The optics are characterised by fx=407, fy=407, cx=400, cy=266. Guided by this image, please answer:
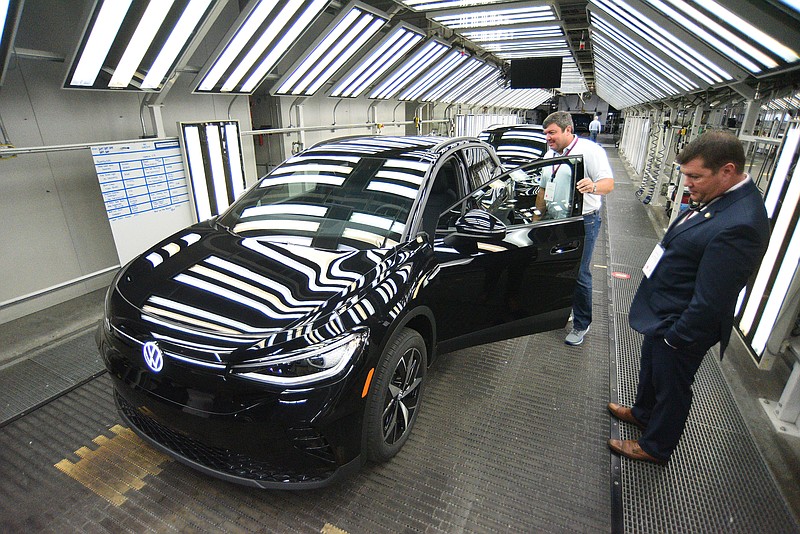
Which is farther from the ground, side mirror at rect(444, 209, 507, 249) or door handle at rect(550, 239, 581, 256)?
side mirror at rect(444, 209, 507, 249)

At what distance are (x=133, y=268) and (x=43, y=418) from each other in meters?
1.28

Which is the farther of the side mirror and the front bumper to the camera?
the side mirror

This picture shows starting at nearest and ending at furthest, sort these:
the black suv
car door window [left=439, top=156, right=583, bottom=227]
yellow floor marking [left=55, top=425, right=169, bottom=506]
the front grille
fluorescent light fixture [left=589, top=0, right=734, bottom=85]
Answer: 1. the front grille
2. yellow floor marking [left=55, top=425, right=169, bottom=506]
3. car door window [left=439, top=156, right=583, bottom=227]
4. fluorescent light fixture [left=589, top=0, right=734, bottom=85]
5. the black suv

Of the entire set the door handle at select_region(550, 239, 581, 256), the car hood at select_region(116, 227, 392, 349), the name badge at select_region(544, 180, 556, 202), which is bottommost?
the door handle at select_region(550, 239, 581, 256)

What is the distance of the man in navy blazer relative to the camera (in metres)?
1.67

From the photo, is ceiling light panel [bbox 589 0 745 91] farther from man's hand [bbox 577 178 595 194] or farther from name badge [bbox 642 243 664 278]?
name badge [bbox 642 243 664 278]

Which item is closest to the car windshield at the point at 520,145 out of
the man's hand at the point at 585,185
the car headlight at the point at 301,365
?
the man's hand at the point at 585,185

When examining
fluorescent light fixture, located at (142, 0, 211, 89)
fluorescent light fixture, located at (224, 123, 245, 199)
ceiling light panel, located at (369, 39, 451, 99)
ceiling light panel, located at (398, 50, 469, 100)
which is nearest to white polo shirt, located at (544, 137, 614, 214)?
fluorescent light fixture, located at (142, 0, 211, 89)

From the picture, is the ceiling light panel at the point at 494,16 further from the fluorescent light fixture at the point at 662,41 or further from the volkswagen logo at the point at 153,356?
the volkswagen logo at the point at 153,356

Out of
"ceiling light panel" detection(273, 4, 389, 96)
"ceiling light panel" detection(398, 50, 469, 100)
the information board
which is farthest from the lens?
"ceiling light panel" detection(398, 50, 469, 100)

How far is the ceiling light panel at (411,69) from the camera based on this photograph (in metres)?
7.89

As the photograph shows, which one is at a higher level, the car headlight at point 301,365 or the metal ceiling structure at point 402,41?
the metal ceiling structure at point 402,41

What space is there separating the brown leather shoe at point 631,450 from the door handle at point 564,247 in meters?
1.22

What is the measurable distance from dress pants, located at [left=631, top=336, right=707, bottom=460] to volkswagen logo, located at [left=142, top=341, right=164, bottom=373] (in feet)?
7.48
